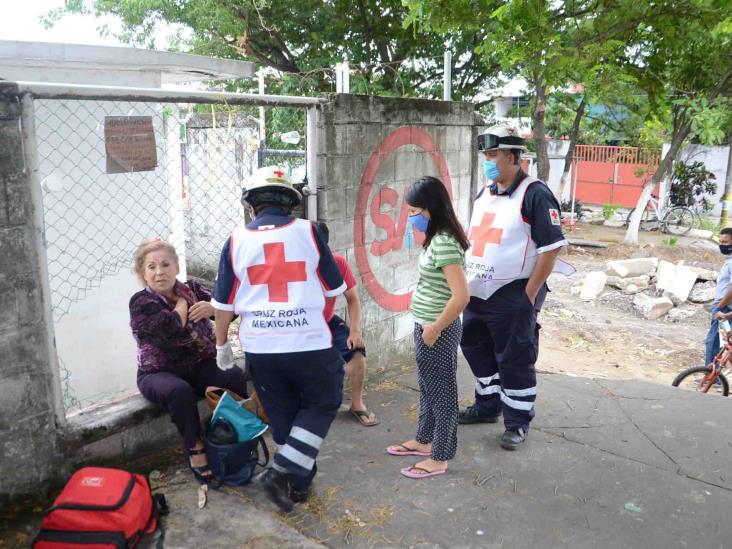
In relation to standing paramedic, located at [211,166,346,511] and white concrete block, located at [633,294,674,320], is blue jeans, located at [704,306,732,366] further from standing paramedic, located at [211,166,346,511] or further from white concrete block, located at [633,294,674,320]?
standing paramedic, located at [211,166,346,511]

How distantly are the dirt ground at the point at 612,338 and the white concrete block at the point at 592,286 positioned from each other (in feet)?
0.40

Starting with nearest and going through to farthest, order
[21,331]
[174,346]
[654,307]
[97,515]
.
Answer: [97,515] → [21,331] → [174,346] → [654,307]

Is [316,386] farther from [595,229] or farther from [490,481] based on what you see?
[595,229]

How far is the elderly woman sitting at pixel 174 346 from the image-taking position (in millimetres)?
3283

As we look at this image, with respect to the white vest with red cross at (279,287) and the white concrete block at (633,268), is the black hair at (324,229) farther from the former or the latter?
the white concrete block at (633,268)

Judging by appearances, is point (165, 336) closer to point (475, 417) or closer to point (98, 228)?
point (475, 417)

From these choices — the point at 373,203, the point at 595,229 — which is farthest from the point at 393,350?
the point at 595,229

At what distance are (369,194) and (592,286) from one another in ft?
21.3

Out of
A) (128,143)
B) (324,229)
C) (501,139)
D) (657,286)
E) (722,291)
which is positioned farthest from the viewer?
(657,286)

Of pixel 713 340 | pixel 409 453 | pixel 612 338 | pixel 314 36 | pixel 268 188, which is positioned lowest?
pixel 612 338

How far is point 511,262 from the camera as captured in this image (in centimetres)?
373

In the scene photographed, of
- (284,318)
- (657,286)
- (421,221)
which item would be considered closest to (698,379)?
(421,221)

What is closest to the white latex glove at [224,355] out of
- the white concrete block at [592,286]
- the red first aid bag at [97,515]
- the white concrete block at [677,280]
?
the red first aid bag at [97,515]

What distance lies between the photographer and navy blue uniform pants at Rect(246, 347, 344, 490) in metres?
3.05
